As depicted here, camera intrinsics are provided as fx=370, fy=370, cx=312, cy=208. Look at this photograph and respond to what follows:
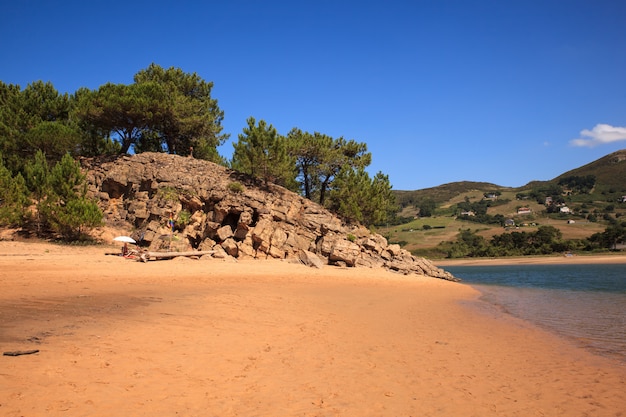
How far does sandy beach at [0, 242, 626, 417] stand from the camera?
4867 millimetres

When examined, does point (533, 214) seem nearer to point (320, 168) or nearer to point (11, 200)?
point (320, 168)

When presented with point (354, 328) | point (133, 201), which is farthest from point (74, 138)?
point (354, 328)

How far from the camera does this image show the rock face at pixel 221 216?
87.9 ft

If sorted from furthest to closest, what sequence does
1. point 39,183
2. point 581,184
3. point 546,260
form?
point 581,184 < point 546,260 < point 39,183

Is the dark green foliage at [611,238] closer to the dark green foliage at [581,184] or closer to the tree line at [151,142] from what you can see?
the tree line at [151,142]

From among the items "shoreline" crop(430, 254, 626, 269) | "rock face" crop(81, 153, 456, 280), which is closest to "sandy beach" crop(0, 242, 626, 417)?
"rock face" crop(81, 153, 456, 280)

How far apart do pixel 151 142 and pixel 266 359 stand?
3828 centimetres

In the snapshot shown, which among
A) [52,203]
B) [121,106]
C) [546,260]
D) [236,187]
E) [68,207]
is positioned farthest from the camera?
[546,260]

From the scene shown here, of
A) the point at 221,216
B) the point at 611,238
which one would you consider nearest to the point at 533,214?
the point at 611,238

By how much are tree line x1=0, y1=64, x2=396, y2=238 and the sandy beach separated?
1933 cm

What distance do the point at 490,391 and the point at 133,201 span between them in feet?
97.1

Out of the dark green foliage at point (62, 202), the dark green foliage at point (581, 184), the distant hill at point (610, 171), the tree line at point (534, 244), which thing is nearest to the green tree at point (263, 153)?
the dark green foliage at point (62, 202)

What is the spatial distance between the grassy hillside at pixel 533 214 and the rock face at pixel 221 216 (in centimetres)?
6688

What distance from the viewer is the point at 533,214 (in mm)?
133125
